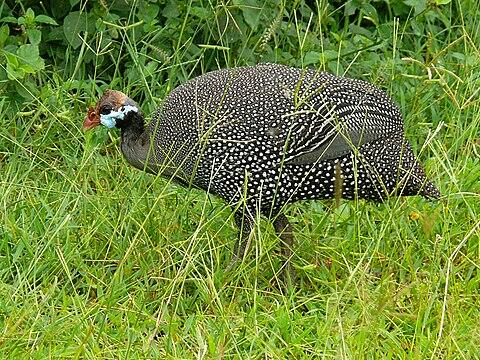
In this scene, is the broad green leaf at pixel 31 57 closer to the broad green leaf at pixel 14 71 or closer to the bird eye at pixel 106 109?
the broad green leaf at pixel 14 71

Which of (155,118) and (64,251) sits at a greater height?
(155,118)

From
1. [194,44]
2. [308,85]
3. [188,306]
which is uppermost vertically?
[308,85]

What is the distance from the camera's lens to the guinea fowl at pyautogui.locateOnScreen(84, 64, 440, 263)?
356cm

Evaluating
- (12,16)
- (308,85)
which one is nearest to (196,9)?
(12,16)

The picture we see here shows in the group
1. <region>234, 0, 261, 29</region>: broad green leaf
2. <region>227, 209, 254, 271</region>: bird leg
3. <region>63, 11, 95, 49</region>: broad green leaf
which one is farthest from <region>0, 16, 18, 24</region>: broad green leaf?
<region>227, 209, 254, 271</region>: bird leg

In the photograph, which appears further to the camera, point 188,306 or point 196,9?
point 196,9

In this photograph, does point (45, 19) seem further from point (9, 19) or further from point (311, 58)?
point (311, 58)

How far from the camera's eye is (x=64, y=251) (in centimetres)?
367

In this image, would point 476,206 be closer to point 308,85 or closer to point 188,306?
point 308,85

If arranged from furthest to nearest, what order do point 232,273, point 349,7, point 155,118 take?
1. point 349,7
2. point 155,118
3. point 232,273

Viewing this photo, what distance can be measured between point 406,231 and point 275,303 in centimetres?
52

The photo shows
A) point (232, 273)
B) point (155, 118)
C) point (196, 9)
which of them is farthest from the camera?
point (196, 9)

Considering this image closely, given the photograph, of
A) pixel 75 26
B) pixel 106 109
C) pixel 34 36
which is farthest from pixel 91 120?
pixel 75 26

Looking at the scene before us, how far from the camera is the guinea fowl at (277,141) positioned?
3562mm
